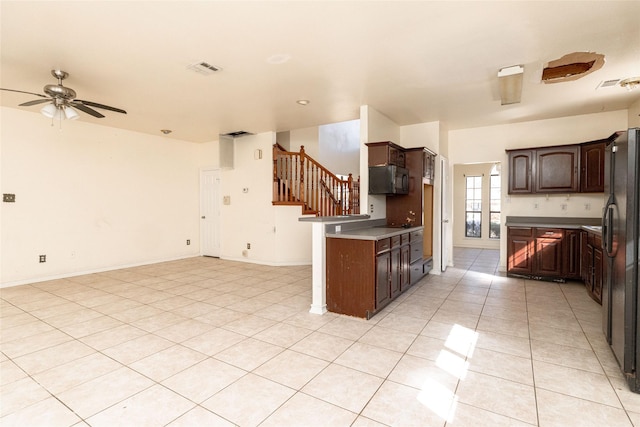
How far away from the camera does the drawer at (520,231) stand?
5.25m

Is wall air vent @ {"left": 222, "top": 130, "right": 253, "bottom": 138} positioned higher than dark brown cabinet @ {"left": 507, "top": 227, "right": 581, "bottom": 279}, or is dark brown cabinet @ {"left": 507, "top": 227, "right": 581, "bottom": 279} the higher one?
wall air vent @ {"left": 222, "top": 130, "right": 253, "bottom": 138}

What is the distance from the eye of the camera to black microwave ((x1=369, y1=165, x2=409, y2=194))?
458cm

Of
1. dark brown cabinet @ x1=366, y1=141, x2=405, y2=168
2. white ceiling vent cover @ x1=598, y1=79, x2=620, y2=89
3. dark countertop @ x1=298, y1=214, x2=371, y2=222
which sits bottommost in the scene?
dark countertop @ x1=298, y1=214, x2=371, y2=222

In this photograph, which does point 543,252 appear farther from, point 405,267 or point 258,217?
point 258,217

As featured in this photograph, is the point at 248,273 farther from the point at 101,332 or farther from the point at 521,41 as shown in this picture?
the point at 521,41

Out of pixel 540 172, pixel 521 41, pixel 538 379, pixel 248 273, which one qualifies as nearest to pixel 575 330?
pixel 538 379

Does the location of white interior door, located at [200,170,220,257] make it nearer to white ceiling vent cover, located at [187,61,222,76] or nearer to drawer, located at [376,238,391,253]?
white ceiling vent cover, located at [187,61,222,76]

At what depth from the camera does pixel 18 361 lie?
256 centimetres

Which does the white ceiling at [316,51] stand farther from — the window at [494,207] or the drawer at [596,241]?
the window at [494,207]

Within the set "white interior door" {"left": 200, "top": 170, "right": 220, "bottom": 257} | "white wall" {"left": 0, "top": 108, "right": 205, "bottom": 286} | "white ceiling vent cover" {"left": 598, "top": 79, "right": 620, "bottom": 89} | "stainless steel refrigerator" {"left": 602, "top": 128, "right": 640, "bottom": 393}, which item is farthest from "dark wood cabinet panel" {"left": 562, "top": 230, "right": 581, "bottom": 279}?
"white wall" {"left": 0, "top": 108, "right": 205, "bottom": 286}

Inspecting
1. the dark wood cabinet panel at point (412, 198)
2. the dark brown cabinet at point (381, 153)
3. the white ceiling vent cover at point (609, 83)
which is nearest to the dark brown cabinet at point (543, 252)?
the dark wood cabinet panel at point (412, 198)

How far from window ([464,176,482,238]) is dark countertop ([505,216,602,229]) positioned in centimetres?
338

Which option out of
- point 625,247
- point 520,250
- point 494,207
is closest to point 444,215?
point 520,250

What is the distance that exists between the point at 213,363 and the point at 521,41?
393cm
